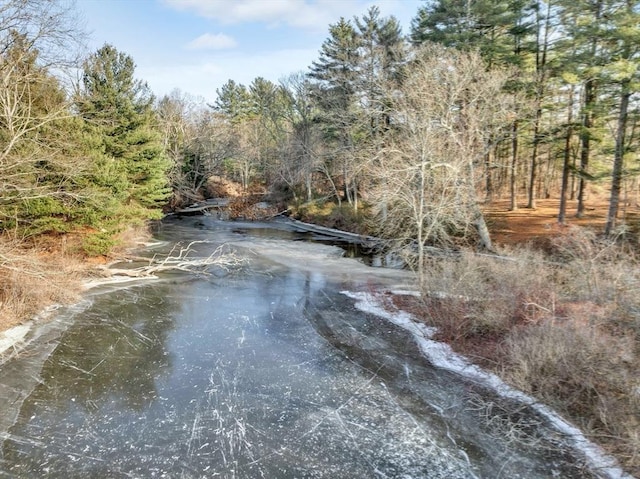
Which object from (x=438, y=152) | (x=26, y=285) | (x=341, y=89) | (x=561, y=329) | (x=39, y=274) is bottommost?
(x=26, y=285)

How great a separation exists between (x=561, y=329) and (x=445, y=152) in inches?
363

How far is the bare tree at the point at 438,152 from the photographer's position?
508 inches

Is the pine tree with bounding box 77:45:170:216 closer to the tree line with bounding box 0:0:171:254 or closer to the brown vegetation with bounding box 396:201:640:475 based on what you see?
the tree line with bounding box 0:0:171:254

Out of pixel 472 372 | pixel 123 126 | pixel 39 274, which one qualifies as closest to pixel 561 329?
pixel 472 372

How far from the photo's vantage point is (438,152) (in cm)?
1464

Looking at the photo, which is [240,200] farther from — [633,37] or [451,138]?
[633,37]

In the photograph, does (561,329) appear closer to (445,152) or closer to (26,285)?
(445,152)

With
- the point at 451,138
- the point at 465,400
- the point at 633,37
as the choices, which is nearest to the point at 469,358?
the point at 465,400

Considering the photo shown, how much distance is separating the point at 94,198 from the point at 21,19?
5.58 meters

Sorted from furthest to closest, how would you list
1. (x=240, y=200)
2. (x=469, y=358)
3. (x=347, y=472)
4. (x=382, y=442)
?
(x=240, y=200), (x=469, y=358), (x=382, y=442), (x=347, y=472)

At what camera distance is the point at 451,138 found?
50.9 ft

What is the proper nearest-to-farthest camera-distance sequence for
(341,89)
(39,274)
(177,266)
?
1. (39,274)
2. (177,266)
3. (341,89)

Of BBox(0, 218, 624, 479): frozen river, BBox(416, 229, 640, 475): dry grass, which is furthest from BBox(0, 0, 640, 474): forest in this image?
BBox(0, 218, 624, 479): frozen river

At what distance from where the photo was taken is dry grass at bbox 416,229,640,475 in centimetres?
644
